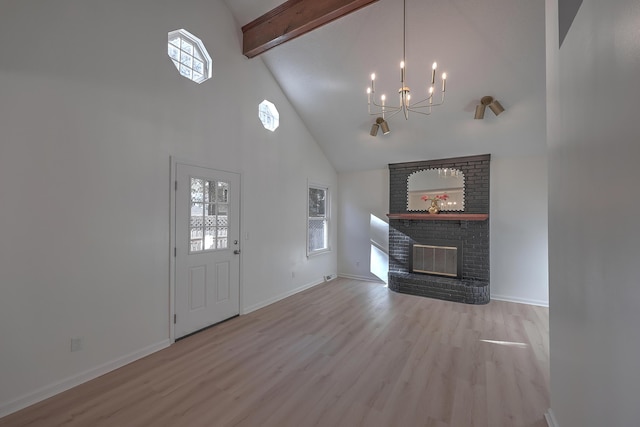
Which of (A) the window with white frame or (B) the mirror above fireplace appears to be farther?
(A) the window with white frame

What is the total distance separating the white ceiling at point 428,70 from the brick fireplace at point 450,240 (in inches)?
12.7

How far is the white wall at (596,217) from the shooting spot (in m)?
0.91

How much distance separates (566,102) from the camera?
5.09ft

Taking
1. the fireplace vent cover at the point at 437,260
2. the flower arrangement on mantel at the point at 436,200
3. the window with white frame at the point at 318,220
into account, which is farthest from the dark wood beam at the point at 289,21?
the fireplace vent cover at the point at 437,260

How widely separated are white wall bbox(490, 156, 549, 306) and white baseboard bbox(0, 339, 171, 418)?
519cm

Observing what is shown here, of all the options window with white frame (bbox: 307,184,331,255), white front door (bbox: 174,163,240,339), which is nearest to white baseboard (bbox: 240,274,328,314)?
white front door (bbox: 174,163,240,339)

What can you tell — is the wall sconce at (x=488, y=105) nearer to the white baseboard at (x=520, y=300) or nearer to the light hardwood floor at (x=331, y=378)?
the light hardwood floor at (x=331, y=378)

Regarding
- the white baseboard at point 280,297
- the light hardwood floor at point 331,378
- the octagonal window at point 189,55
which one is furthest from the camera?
the white baseboard at point 280,297

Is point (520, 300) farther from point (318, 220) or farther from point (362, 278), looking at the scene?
point (318, 220)

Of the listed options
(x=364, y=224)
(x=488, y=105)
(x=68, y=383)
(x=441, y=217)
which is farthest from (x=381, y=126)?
(x=68, y=383)

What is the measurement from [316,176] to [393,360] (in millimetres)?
3750

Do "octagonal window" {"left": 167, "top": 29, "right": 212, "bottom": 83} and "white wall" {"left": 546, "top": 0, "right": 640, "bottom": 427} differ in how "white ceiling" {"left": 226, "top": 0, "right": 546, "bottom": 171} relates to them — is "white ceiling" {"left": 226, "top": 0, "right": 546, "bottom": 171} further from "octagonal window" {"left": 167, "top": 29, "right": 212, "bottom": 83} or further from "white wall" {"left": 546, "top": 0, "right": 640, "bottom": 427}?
"white wall" {"left": 546, "top": 0, "right": 640, "bottom": 427}

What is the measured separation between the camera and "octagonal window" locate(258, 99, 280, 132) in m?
4.43

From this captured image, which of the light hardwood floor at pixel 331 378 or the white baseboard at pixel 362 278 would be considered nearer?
the light hardwood floor at pixel 331 378
